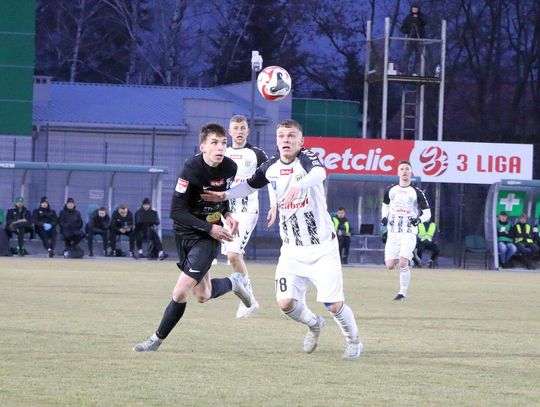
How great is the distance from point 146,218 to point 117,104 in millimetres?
23268

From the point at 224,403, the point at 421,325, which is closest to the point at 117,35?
the point at 421,325

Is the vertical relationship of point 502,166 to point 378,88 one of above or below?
below

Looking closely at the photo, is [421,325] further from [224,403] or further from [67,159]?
[67,159]

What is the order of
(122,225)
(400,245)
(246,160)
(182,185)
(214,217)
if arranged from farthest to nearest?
(122,225)
(400,245)
(246,160)
(214,217)
(182,185)

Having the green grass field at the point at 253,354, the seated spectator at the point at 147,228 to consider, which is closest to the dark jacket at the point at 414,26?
the seated spectator at the point at 147,228

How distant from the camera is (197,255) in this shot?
10.6 meters

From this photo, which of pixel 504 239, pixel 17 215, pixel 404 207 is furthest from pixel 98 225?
pixel 404 207

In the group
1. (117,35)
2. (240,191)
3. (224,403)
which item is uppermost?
(117,35)

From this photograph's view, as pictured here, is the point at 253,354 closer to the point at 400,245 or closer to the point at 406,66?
the point at 400,245

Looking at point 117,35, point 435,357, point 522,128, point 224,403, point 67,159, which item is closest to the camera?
point 224,403

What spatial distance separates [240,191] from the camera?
10.7m

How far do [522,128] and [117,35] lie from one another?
63.5 ft

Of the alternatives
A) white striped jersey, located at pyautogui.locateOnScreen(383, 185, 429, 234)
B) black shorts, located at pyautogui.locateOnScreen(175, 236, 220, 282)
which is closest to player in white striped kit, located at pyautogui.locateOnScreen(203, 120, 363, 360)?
black shorts, located at pyautogui.locateOnScreen(175, 236, 220, 282)

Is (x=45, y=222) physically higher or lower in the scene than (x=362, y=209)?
lower
